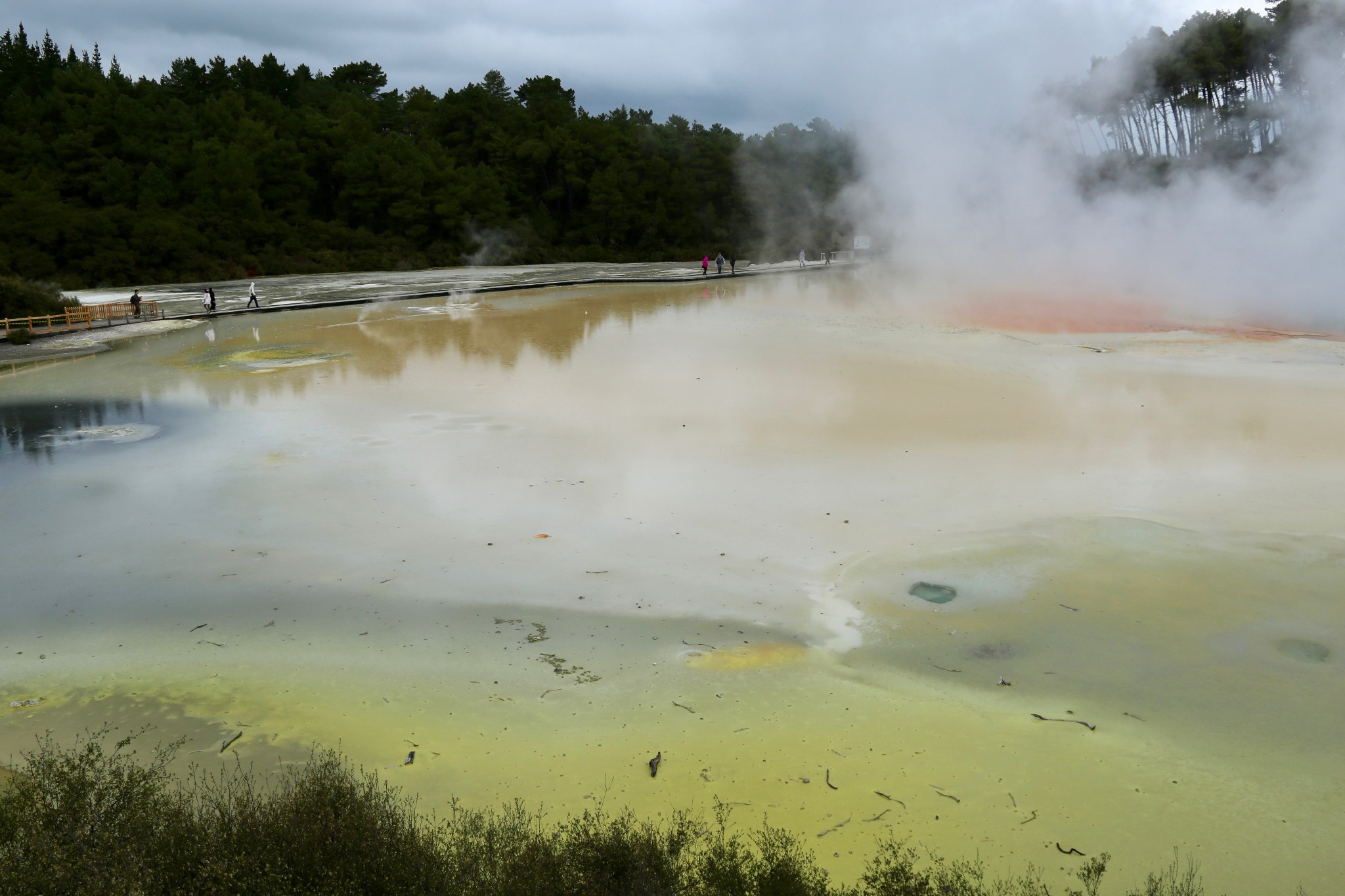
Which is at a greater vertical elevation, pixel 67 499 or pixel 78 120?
pixel 78 120

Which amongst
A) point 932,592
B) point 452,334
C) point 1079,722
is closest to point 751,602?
point 932,592

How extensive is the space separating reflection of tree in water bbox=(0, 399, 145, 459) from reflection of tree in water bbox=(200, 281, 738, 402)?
4.06 feet

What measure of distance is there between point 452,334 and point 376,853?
16.4 metres

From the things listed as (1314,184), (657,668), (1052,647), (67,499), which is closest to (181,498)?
(67,499)

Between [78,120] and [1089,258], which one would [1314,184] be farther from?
[78,120]

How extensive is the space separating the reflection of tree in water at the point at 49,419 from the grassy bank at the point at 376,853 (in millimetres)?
7663

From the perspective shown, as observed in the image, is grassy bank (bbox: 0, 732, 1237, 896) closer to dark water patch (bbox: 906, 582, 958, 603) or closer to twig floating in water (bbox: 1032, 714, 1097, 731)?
twig floating in water (bbox: 1032, 714, 1097, 731)

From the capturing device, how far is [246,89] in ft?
164

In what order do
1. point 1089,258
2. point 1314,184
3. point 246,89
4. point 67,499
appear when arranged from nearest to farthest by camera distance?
point 67,499 → point 1314,184 → point 1089,258 → point 246,89

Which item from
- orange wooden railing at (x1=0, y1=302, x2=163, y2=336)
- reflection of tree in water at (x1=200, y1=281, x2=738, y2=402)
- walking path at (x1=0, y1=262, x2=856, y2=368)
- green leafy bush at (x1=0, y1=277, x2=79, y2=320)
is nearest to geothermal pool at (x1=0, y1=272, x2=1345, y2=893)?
reflection of tree in water at (x1=200, y1=281, x2=738, y2=402)

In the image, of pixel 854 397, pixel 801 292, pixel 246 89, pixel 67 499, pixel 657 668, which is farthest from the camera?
pixel 246 89

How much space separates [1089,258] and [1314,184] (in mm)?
5141

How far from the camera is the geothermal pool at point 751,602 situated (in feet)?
14.1

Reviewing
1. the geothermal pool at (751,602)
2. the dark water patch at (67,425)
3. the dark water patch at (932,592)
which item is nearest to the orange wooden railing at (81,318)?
the dark water patch at (67,425)
